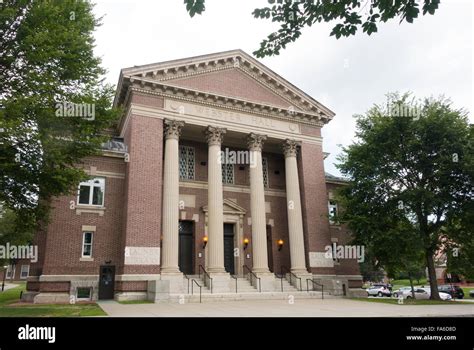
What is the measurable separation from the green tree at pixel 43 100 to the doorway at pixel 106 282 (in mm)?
7672

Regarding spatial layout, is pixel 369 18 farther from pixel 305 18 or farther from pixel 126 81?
pixel 126 81

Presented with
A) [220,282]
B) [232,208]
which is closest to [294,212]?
[232,208]

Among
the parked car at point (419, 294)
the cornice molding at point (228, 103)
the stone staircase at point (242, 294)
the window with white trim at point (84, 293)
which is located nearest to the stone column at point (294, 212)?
the stone staircase at point (242, 294)

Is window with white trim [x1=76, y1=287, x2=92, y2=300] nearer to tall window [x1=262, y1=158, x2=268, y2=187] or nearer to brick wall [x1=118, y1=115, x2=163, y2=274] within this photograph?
brick wall [x1=118, y1=115, x2=163, y2=274]

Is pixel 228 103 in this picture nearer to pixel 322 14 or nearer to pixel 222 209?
pixel 222 209

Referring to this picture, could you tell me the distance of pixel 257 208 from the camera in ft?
84.1

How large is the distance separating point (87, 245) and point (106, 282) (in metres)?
2.44

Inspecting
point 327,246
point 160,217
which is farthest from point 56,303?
point 327,246

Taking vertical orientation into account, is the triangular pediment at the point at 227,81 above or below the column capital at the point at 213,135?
above

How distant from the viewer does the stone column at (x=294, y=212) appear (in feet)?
84.9

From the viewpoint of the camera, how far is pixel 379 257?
2405 cm
